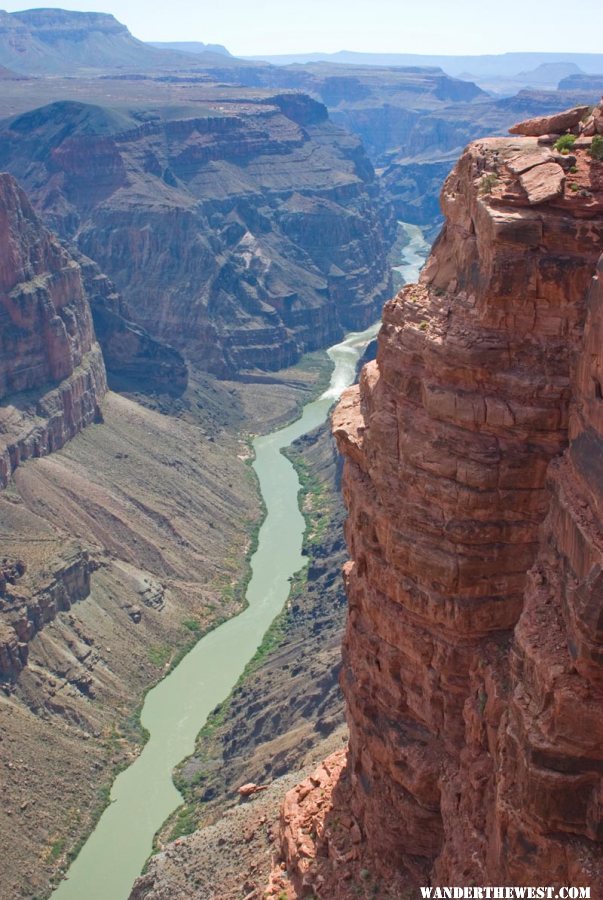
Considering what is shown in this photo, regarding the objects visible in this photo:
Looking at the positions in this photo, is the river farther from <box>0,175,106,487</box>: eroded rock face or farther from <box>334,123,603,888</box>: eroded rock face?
<box>334,123,603,888</box>: eroded rock face

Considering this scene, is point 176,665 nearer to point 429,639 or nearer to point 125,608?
point 125,608

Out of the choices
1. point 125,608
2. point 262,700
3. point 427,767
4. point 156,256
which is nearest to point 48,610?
point 125,608

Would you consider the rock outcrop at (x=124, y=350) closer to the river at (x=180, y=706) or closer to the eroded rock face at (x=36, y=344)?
the eroded rock face at (x=36, y=344)

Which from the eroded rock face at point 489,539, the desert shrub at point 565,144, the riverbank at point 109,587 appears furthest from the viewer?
the riverbank at point 109,587

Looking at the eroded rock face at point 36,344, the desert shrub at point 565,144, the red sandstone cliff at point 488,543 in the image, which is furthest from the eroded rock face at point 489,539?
the eroded rock face at point 36,344

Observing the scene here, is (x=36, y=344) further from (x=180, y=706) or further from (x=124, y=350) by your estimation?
(x=180, y=706)

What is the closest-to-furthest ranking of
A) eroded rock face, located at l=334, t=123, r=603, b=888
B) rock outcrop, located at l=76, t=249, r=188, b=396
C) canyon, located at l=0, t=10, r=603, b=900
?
eroded rock face, located at l=334, t=123, r=603, b=888 < canyon, located at l=0, t=10, r=603, b=900 < rock outcrop, located at l=76, t=249, r=188, b=396

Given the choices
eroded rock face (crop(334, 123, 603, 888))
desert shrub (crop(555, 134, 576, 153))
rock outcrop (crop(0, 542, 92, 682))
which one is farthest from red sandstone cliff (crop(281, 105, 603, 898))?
rock outcrop (crop(0, 542, 92, 682))
